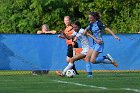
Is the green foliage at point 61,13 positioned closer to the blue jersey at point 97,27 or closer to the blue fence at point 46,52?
the blue fence at point 46,52

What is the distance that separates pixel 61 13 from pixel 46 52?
18.6m

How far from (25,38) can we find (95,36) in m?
4.01

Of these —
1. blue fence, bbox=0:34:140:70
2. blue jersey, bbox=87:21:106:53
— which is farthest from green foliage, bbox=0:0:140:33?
blue jersey, bbox=87:21:106:53

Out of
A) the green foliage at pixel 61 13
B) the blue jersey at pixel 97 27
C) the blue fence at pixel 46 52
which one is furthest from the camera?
the green foliage at pixel 61 13

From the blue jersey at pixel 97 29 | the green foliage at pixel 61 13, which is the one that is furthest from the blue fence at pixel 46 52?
the green foliage at pixel 61 13

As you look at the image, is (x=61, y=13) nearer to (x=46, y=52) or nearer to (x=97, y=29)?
(x=46, y=52)

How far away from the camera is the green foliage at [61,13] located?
3669cm

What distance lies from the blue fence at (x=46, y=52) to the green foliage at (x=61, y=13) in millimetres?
15618

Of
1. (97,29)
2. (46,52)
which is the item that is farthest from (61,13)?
(97,29)

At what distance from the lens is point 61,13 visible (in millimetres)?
38094

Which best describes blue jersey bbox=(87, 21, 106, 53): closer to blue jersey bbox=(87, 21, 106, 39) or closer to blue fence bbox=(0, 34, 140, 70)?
blue jersey bbox=(87, 21, 106, 39)

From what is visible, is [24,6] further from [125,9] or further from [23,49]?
[23,49]

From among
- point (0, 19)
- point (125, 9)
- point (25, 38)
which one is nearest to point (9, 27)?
point (0, 19)

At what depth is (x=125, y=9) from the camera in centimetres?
3694
